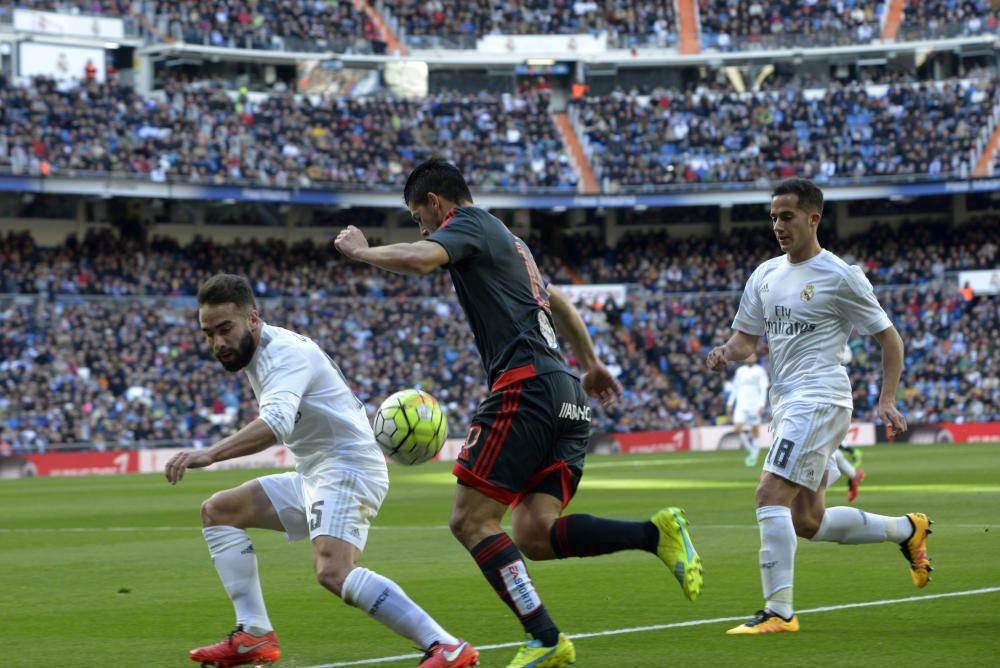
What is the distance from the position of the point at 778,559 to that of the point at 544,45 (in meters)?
51.9

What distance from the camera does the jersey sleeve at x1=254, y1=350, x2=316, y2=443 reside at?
6605 millimetres

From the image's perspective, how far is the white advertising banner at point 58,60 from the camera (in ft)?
161

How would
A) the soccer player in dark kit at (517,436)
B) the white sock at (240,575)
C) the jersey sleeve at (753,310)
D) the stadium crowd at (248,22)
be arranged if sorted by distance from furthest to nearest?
the stadium crowd at (248,22) → the jersey sleeve at (753,310) → the white sock at (240,575) → the soccer player in dark kit at (517,436)

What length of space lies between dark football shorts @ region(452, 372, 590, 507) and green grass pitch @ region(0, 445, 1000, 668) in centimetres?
100

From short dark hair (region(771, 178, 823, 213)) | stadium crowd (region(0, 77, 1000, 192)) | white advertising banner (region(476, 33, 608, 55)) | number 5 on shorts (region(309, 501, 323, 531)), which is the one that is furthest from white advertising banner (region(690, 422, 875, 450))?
number 5 on shorts (region(309, 501, 323, 531))

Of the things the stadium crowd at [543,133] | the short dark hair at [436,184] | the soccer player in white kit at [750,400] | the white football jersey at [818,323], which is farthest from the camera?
the stadium crowd at [543,133]

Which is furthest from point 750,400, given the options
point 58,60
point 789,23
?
point 789,23

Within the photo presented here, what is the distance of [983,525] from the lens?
15508 millimetres

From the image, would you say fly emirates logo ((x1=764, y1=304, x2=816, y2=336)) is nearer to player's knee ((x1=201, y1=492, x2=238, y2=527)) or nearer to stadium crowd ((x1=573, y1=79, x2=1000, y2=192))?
player's knee ((x1=201, y1=492, x2=238, y2=527))

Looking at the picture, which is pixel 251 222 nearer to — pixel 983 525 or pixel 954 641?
pixel 983 525

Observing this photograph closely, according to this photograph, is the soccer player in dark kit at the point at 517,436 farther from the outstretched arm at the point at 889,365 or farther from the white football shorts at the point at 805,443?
the outstretched arm at the point at 889,365

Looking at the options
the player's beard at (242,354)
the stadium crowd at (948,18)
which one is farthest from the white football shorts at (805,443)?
the stadium crowd at (948,18)

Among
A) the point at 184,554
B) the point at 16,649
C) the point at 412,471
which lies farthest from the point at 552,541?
the point at 412,471

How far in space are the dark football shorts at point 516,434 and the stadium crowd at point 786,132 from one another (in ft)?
155
